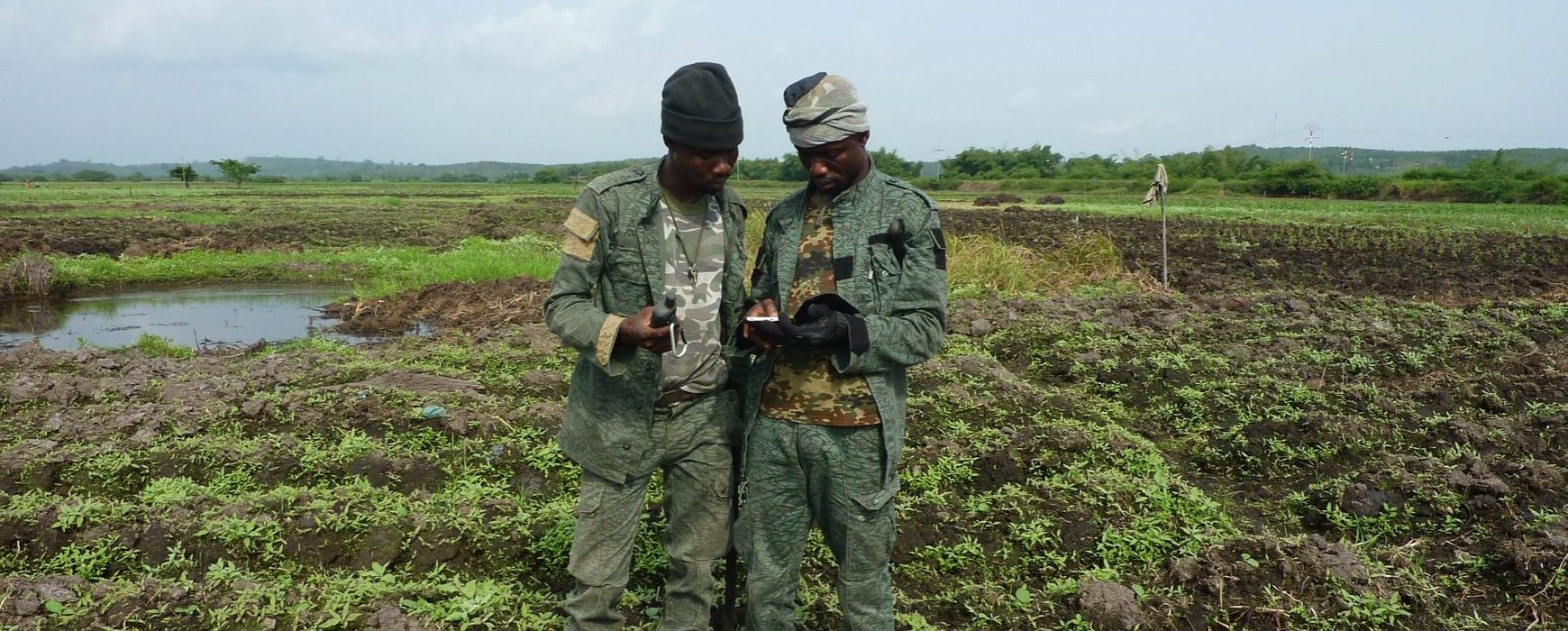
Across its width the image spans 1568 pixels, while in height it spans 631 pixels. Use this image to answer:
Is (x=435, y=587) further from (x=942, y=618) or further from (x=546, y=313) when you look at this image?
(x=942, y=618)

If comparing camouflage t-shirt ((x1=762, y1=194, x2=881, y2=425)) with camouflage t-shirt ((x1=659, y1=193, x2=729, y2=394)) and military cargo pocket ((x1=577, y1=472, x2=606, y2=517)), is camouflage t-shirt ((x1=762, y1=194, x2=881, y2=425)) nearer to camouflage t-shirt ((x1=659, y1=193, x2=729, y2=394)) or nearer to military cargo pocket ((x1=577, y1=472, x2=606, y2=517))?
camouflage t-shirt ((x1=659, y1=193, x2=729, y2=394))

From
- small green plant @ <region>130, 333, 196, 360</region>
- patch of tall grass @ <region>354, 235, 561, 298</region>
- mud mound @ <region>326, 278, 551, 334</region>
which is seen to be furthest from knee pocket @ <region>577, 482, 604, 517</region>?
patch of tall grass @ <region>354, 235, 561, 298</region>

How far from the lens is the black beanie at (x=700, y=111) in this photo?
7.96 ft

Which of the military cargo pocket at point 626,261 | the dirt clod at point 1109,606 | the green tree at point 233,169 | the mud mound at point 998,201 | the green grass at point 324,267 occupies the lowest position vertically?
the dirt clod at point 1109,606

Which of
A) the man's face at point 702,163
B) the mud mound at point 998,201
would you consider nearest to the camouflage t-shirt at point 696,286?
the man's face at point 702,163

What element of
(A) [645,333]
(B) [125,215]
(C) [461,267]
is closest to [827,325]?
(A) [645,333]

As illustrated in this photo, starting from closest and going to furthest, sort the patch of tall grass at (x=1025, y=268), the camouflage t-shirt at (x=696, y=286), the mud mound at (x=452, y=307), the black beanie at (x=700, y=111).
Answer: the black beanie at (x=700, y=111)
the camouflage t-shirt at (x=696, y=286)
the mud mound at (x=452, y=307)
the patch of tall grass at (x=1025, y=268)

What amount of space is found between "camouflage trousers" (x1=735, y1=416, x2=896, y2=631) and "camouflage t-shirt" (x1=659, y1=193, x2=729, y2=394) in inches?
8.7

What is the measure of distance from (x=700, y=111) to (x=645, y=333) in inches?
22.3

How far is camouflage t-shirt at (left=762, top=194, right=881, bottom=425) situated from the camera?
2.56 m

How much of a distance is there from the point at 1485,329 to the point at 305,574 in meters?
9.32

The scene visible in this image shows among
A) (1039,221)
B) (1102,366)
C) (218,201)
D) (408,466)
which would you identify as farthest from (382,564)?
(218,201)

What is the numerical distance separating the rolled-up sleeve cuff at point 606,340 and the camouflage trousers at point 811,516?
1.59 ft

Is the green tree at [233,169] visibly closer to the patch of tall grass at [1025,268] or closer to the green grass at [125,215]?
the green grass at [125,215]
